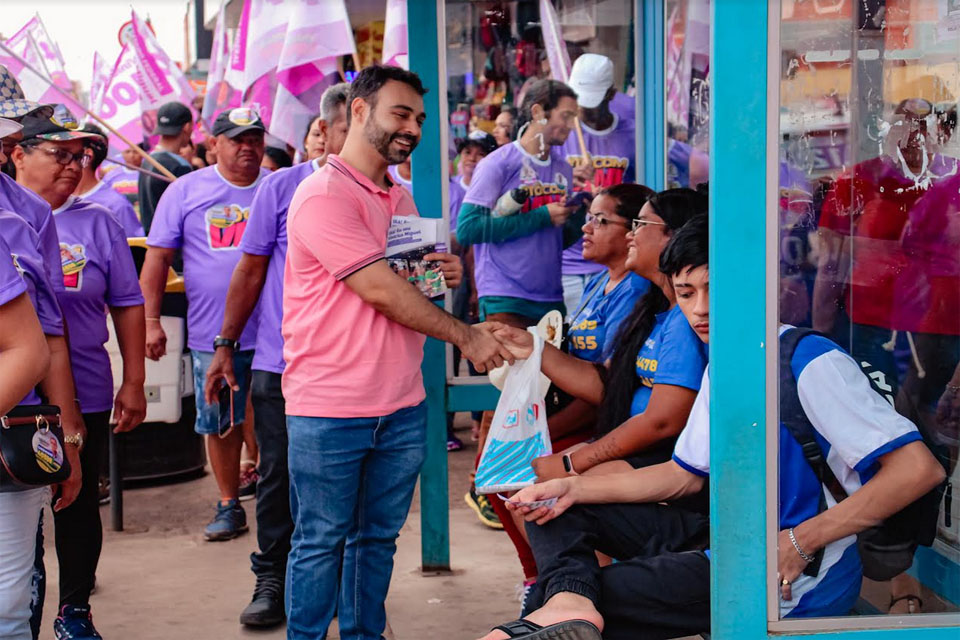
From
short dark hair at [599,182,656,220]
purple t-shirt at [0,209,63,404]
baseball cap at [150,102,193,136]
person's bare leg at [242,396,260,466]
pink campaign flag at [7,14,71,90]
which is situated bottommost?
person's bare leg at [242,396,260,466]

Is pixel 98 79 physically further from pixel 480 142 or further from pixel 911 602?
pixel 911 602

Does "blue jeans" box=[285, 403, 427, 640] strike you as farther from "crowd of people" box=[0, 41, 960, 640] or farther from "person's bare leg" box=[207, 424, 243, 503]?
"person's bare leg" box=[207, 424, 243, 503]

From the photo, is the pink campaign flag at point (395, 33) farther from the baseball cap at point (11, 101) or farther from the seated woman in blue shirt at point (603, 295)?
the baseball cap at point (11, 101)

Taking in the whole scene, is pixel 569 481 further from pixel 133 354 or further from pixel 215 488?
pixel 215 488

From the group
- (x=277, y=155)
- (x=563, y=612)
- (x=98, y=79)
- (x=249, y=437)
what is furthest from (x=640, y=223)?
(x=98, y=79)

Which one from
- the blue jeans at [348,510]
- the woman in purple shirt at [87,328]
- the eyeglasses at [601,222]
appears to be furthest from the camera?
the eyeglasses at [601,222]

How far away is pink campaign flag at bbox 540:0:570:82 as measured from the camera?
488 centimetres

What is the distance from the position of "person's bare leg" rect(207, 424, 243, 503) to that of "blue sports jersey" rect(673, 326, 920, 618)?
3.06 meters

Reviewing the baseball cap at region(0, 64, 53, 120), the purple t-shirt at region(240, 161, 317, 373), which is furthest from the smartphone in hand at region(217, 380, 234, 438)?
the baseball cap at region(0, 64, 53, 120)

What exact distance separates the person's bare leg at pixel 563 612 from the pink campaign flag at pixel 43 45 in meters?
9.42

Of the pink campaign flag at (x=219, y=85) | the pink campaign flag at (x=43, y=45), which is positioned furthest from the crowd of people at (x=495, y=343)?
the pink campaign flag at (x=43, y=45)

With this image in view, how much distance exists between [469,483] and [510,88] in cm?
218

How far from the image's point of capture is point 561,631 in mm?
2537

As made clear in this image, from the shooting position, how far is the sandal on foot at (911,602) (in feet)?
8.30
